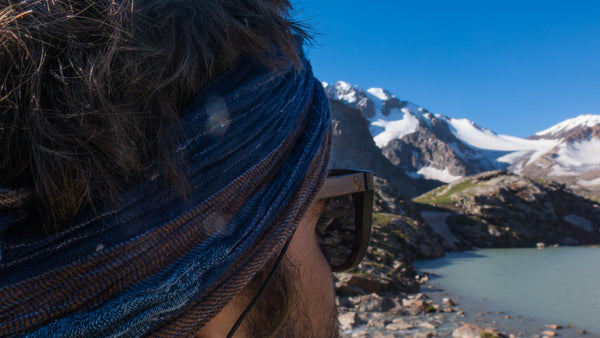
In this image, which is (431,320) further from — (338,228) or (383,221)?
(383,221)

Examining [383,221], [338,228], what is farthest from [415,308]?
[383,221]

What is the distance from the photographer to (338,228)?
4.46 ft

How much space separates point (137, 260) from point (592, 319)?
5371 millimetres

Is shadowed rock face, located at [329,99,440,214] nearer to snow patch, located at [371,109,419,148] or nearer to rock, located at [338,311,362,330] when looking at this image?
snow patch, located at [371,109,419,148]

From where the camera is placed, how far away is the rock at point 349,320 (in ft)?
13.4

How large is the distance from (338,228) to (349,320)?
3188 mm

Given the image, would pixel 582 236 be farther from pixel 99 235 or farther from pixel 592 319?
pixel 99 235

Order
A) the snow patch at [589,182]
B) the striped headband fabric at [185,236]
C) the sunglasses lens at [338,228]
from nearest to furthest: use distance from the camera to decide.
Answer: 1. the striped headband fabric at [185,236]
2. the sunglasses lens at [338,228]
3. the snow patch at [589,182]

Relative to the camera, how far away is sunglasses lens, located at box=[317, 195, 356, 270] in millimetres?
1207

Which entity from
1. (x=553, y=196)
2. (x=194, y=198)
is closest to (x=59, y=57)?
(x=194, y=198)

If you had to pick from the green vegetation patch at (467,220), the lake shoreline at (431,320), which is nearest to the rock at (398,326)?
the lake shoreline at (431,320)

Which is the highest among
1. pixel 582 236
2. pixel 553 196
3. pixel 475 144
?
pixel 475 144

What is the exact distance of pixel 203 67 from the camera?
746 mm

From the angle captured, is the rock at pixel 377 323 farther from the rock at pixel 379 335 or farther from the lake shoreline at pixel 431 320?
the rock at pixel 379 335
